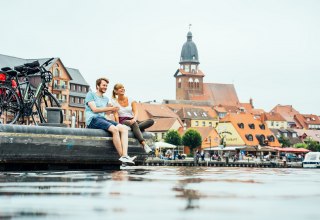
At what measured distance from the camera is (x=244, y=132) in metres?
140

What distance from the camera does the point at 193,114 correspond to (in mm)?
168250

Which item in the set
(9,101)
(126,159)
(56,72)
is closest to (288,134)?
(56,72)

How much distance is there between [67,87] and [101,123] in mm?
97680

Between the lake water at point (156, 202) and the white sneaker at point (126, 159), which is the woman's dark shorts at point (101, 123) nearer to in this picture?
the white sneaker at point (126, 159)

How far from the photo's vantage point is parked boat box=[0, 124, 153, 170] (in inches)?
436

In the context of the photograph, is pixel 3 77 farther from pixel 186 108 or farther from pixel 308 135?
pixel 308 135

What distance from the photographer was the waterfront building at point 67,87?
102000 mm

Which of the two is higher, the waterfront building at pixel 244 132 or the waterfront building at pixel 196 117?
the waterfront building at pixel 196 117

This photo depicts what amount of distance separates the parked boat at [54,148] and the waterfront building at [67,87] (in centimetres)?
8617

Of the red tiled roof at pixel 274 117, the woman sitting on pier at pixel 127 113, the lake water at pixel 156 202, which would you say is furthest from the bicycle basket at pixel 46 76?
the red tiled roof at pixel 274 117

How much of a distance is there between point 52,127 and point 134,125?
5.62 feet

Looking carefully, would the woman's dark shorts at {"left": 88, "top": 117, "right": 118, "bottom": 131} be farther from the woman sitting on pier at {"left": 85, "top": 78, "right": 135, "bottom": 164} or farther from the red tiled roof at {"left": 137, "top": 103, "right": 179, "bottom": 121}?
the red tiled roof at {"left": 137, "top": 103, "right": 179, "bottom": 121}

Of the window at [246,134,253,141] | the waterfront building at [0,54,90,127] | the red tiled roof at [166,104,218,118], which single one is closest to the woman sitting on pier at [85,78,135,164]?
the waterfront building at [0,54,90,127]

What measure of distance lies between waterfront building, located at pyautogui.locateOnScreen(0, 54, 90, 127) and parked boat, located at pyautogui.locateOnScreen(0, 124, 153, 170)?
283ft
